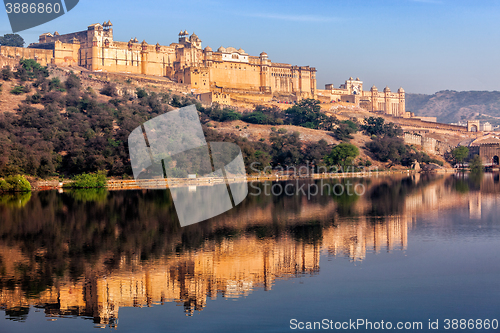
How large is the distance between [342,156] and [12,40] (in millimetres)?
50578

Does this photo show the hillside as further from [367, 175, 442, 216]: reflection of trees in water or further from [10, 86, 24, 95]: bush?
[367, 175, 442, 216]: reflection of trees in water

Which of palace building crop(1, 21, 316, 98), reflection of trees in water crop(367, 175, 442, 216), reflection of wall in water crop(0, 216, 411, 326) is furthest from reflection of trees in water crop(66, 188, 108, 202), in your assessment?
palace building crop(1, 21, 316, 98)

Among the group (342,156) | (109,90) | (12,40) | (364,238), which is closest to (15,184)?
(364,238)

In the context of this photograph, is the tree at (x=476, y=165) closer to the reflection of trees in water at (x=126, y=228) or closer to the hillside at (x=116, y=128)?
the hillside at (x=116, y=128)

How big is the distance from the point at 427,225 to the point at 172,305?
10418mm

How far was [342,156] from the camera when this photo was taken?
4853 centimetres

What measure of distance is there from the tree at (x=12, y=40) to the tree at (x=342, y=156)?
160 feet

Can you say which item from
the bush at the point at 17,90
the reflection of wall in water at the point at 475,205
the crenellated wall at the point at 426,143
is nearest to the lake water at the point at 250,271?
the reflection of wall in water at the point at 475,205

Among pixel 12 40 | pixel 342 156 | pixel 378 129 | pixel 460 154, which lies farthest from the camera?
pixel 12 40

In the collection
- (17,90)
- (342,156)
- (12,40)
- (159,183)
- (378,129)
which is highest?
(12,40)

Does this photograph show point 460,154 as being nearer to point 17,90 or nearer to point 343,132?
point 343,132

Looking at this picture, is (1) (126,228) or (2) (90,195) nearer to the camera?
(1) (126,228)

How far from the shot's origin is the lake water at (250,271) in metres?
8.71

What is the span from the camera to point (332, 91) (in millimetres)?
90188
